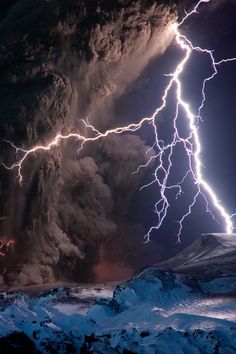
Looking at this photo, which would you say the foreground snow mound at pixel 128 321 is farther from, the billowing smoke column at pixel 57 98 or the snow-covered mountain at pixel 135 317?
the billowing smoke column at pixel 57 98

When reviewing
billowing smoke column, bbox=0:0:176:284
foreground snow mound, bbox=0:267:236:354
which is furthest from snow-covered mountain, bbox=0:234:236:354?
billowing smoke column, bbox=0:0:176:284

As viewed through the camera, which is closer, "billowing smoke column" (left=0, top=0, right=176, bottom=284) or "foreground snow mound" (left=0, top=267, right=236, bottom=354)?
"foreground snow mound" (left=0, top=267, right=236, bottom=354)

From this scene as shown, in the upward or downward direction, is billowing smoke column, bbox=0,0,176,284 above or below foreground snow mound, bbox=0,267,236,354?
above

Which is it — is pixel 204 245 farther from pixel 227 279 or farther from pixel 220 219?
pixel 220 219

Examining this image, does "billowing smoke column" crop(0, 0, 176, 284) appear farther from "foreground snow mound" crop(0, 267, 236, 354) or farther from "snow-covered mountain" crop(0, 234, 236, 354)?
"foreground snow mound" crop(0, 267, 236, 354)
